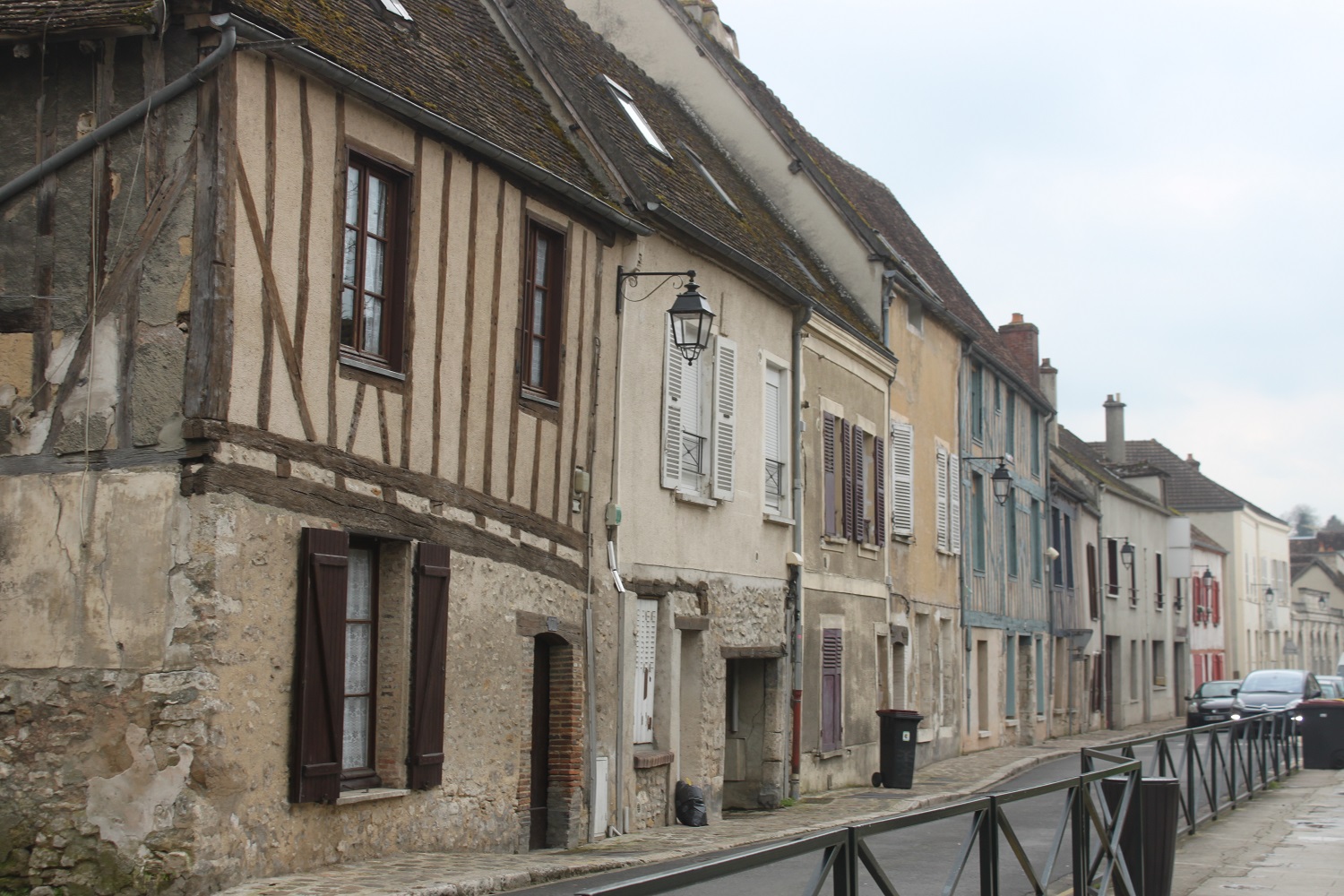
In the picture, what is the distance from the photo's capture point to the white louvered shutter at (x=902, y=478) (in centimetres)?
2219

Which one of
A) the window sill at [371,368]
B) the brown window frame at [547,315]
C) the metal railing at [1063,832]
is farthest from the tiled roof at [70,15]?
the metal railing at [1063,832]

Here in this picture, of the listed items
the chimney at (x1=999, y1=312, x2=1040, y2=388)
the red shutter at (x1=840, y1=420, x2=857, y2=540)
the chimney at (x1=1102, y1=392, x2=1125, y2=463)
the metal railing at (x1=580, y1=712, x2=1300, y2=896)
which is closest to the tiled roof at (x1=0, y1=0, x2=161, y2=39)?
the metal railing at (x1=580, y1=712, x2=1300, y2=896)

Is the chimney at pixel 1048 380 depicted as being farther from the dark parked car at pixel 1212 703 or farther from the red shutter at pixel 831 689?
the red shutter at pixel 831 689

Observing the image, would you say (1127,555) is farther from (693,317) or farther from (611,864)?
(611,864)

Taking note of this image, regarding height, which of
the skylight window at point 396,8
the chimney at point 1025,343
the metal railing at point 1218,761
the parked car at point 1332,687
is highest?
the chimney at point 1025,343

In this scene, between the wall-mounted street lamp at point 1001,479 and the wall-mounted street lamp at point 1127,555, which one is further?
the wall-mounted street lamp at point 1127,555

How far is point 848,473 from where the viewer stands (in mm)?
19969

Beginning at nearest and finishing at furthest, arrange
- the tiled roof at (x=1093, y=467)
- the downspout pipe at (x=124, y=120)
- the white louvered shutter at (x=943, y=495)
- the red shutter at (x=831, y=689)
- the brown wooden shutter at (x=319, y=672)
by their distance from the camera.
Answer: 1. the downspout pipe at (x=124, y=120)
2. the brown wooden shutter at (x=319, y=672)
3. the red shutter at (x=831, y=689)
4. the white louvered shutter at (x=943, y=495)
5. the tiled roof at (x=1093, y=467)

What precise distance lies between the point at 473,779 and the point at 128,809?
3.09 meters

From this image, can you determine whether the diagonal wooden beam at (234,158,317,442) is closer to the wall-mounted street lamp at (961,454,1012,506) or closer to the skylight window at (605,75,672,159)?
the skylight window at (605,75,672,159)

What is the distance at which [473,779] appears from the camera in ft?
37.5

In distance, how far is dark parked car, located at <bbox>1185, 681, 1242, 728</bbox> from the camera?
112 ft

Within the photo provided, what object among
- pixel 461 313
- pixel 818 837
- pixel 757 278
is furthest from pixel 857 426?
pixel 818 837

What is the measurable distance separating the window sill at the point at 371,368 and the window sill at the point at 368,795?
2.67m
